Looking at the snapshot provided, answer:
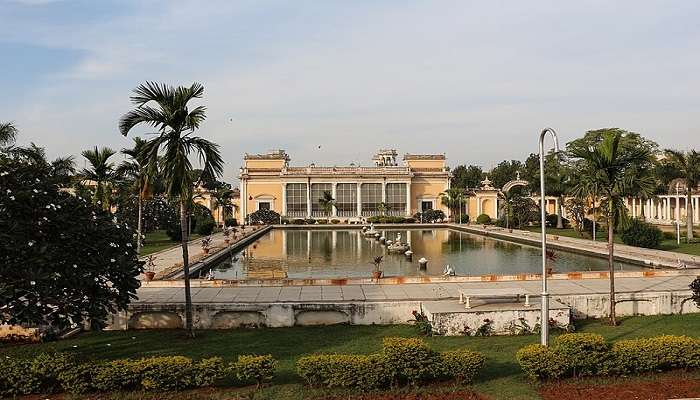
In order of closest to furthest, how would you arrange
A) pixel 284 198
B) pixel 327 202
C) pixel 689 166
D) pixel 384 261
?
pixel 384 261
pixel 689 166
pixel 327 202
pixel 284 198

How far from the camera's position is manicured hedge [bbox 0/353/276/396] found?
7547 millimetres

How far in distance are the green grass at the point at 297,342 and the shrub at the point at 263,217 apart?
47881 mm

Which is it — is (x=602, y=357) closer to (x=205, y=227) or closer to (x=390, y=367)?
(x=390, y=367)

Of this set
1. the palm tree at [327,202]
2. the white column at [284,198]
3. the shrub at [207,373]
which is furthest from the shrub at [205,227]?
the shrub at [207,373]

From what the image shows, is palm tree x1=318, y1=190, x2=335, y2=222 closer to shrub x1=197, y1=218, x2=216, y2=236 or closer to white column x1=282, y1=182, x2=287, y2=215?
white column x1=282, y1=182, x2=287, y2=215

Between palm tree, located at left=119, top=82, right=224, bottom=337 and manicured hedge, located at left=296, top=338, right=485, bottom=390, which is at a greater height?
palm tree, located at left=119, top=82, right=224, bottom=337

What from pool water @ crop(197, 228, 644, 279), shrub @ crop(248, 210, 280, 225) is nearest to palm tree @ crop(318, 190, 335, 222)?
shrub @ crop(248, 210, 280, 225)

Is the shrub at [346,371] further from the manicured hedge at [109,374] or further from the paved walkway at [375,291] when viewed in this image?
the paved walkway at [375,291]

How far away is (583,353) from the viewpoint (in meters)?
7.95

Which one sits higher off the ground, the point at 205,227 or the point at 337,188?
the point at 337,188

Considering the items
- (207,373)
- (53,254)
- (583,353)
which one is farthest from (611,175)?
(53,254)

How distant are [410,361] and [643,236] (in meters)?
23.9

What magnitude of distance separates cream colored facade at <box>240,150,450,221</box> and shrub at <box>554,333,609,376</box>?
55.4 metres

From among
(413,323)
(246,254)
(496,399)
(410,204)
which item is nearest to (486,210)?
(410,204)
